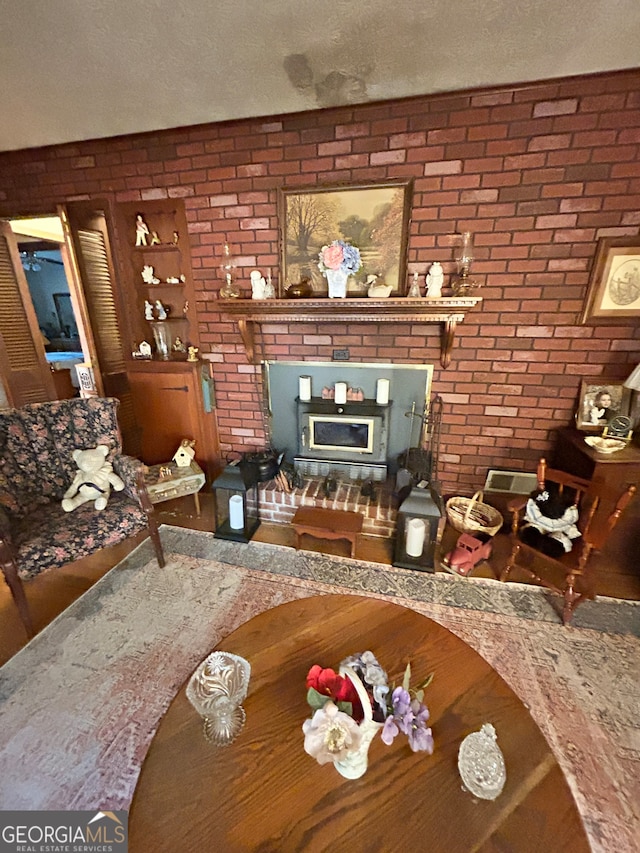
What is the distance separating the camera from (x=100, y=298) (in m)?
2.85

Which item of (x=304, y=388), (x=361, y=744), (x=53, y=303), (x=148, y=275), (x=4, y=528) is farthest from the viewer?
(x=53, y=303)

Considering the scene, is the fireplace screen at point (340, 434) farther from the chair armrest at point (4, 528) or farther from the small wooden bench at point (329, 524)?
the chair armrest at point (4, 528)

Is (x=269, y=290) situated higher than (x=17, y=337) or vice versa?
(x=269, y=290)

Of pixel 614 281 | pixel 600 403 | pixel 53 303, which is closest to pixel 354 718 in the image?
pixel 600 403

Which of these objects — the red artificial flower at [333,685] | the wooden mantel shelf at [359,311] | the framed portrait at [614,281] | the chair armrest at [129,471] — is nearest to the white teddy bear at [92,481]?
the chair armrest at [129,471]

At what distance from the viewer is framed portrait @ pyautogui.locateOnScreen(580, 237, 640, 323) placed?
1.86m

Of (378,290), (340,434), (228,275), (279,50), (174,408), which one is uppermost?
(279,50)

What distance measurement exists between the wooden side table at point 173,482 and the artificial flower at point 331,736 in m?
1.88

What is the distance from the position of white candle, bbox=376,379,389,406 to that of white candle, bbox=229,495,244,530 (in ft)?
3.63

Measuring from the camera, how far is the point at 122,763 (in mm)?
1158

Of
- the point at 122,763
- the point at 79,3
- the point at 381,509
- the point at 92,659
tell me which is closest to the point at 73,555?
the point at 92,659

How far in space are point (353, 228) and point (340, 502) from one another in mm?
1705

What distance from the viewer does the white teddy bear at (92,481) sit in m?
1.86

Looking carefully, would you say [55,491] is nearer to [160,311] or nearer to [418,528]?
[160,311]
